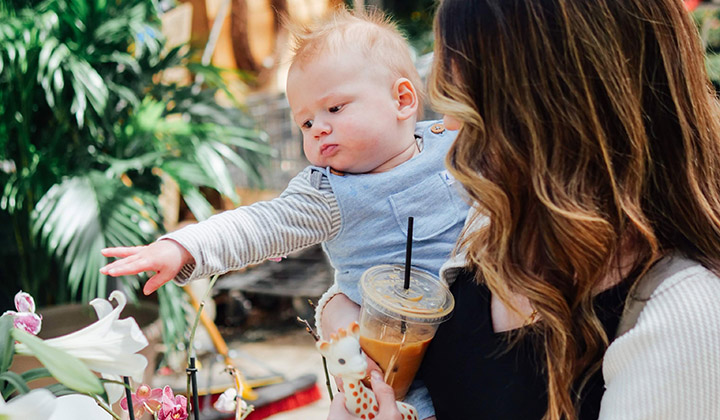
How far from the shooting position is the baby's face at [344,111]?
1.27 meters

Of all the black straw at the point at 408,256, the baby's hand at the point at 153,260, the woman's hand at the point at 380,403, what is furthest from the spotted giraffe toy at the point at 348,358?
the baby's hand at the point at 153,260

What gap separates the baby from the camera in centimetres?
123

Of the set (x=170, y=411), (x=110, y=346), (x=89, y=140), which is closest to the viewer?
(x=110, y=346)

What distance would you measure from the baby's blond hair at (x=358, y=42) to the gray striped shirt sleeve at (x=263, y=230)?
237 mm

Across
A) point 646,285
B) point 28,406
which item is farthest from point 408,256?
point 28,406

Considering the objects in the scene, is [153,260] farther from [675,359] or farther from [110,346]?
[675,359]

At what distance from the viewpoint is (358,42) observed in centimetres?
132

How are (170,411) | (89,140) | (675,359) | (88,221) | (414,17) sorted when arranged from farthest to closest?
1. (414,17)
2. (89,140)
3. (88,221)
4. (170,411)
5. (675,359)

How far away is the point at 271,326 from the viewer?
489 cm

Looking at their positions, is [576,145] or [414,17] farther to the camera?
[414,17]

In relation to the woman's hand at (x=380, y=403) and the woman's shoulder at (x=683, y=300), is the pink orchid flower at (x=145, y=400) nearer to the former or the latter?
the woman's hand at (x=380, y=403)

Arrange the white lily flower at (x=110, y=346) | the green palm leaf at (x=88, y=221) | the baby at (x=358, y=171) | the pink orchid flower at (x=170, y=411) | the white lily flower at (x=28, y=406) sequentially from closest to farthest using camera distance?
the white lily flower at (x=28, y=406), the white lily flower at (x=110, y=346), the pink orchid flower at (x=170, y=411), the baby at (x=358, y=171), the green palm leaf at (x=88, y=221)

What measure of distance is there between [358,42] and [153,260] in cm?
59

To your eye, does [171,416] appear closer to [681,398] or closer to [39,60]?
[681,398]
